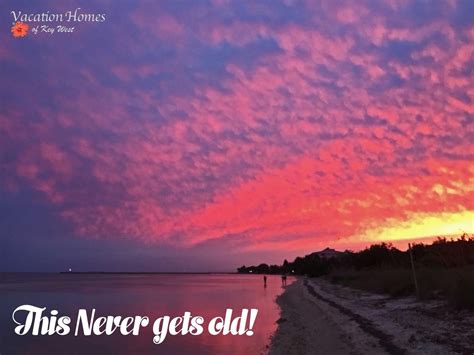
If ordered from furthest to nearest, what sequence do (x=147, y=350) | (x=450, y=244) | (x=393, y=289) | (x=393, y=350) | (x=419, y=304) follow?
(x=393, y=289), (x=450, y=244), (x=419, y=304), (x=147, y=350), (x=393, y=350)

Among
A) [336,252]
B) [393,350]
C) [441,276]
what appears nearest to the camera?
[393,350]

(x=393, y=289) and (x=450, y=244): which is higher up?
(x=450, y=244)

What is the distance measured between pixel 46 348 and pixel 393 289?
22.4 m

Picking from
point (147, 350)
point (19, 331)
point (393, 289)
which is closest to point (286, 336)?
point (147, 350)

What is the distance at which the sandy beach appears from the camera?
14.8 m

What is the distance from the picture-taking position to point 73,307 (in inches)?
1805

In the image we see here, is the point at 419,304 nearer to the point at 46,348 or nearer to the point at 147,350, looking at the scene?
the point at 147,350

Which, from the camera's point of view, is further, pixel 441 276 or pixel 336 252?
pixel 336 252

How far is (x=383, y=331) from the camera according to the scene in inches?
721

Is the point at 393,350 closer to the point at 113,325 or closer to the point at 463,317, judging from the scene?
the point at 463,317

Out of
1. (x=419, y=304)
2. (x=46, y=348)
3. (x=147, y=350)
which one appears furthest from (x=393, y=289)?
(x=46, y=348)

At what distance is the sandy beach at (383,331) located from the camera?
1484 centimetres

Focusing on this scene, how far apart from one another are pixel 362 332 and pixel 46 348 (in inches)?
567

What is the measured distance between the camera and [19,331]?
28.8 meters
